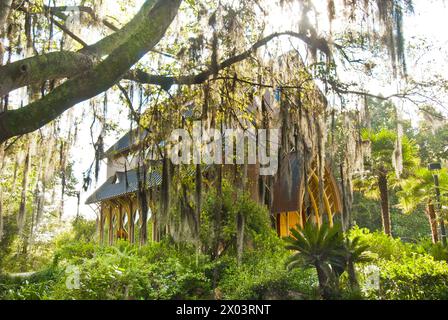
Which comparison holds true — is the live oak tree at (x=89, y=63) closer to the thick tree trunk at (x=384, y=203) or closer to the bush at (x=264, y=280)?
the bush at (x=264, y=280)

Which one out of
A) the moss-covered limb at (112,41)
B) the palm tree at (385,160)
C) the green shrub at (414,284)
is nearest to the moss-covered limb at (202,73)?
the moss-covered limb at (112,41)

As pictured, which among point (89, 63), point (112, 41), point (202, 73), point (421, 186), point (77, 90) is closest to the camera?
point (77, 90)

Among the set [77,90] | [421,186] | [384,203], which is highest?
[421,186]

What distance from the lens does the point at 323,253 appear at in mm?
7766

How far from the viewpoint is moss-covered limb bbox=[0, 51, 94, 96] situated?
16.6 ft

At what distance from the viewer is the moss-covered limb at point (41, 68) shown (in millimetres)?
5047

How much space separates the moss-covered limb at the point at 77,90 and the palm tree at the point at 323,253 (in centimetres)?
456

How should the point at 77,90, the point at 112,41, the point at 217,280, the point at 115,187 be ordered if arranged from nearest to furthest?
the point at 77,90 → the point at 112,41 → the point at 217,280 → the point at 115,187

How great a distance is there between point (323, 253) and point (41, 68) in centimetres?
553

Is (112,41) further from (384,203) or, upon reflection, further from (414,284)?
(384,203)

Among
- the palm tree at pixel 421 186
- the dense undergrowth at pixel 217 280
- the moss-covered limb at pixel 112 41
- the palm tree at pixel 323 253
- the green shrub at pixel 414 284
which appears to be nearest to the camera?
the moss-covered limb at pixel 112 41

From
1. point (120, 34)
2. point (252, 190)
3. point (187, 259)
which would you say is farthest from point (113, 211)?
point (120, 34)

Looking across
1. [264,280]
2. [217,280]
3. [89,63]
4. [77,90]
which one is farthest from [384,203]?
[77,90]
